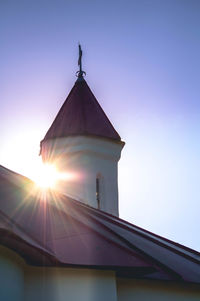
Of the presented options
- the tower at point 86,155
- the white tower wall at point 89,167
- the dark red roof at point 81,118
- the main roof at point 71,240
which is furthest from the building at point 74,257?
the dark red roof at point 81,118

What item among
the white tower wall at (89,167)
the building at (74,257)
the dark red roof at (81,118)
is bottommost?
the building at (74,257)

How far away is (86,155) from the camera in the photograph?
12.6 meters

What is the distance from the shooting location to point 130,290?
7.25m

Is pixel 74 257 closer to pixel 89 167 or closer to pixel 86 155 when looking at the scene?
pixel 89 167

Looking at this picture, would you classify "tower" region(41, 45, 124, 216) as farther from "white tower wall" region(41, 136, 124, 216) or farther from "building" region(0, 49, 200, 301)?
"building" region(0, 49, 200, 301)

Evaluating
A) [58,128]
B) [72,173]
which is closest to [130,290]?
[72,173]

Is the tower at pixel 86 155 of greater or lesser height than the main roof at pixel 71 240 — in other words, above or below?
above

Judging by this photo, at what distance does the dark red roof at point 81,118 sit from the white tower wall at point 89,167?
243 mm

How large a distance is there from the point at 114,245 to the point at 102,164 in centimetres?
594

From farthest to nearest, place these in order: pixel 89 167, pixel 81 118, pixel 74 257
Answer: pixel 81 118 < pixel 89 167 < pixel 74 257

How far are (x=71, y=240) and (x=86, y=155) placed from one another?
6.04 meters

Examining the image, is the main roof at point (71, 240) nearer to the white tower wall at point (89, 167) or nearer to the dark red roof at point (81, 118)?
the white tower wall at point (89, 167)

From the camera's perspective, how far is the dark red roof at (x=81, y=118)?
42.7 ft

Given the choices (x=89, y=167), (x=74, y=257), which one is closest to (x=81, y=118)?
(x=89, y=167)
